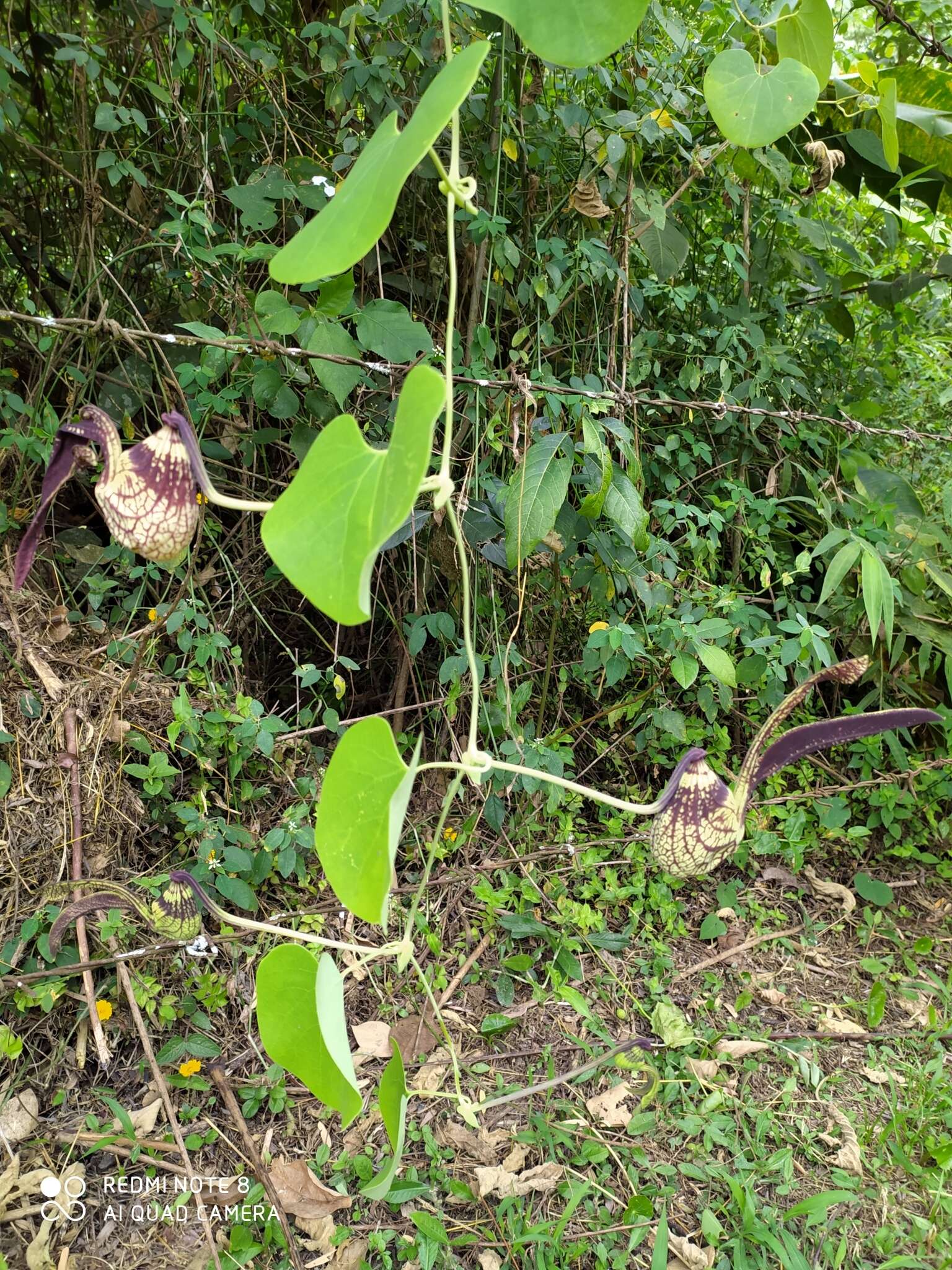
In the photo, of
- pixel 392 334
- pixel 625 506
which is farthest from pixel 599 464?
pixel 392 334

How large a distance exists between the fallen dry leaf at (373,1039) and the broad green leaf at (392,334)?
36.5 inches

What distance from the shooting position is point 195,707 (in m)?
1.26

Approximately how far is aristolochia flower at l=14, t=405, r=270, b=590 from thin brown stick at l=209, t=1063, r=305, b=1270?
35.5 inches

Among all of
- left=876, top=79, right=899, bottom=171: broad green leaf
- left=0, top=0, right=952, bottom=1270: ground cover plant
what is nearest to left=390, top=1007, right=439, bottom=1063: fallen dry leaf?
left=0, top=0, right=952, bottom=1270: ground cover plant

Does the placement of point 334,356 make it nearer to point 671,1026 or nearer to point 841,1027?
point 671,1026

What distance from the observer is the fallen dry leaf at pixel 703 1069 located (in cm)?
121

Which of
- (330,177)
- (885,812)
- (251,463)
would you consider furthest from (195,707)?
(885,812)

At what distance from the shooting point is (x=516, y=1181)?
1.06 m

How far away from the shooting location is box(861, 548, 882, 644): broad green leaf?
47.2 inches

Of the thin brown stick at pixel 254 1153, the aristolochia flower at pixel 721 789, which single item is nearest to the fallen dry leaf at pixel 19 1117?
the thin brown stick at pixel 254 1153

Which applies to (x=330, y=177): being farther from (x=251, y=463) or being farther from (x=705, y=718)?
(x=705, y=718)

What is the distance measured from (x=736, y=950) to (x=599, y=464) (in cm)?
88

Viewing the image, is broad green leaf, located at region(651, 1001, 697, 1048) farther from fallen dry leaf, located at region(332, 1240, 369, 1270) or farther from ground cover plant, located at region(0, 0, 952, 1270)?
fallen dry leaf, located at region(332, 1240, 369, 1270)
